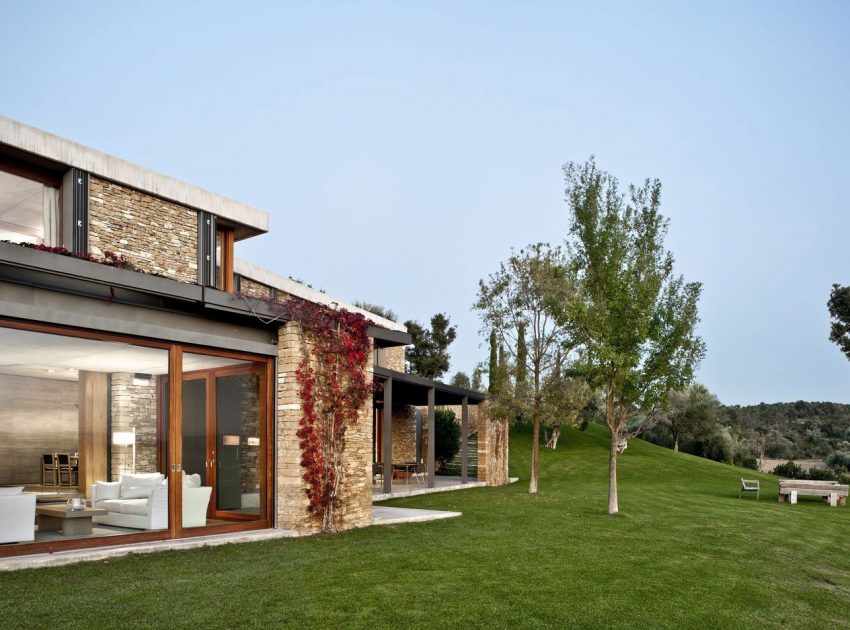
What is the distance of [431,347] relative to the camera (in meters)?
46.3

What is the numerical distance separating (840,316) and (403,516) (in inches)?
1030

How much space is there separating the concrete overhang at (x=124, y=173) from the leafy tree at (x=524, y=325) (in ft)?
23.4

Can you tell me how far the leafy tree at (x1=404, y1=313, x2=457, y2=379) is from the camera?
45.5 metres

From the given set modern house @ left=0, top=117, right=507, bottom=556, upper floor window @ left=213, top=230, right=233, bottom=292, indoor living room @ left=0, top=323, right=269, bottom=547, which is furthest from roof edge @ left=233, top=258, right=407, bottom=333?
indoor living room @ left=0, top=323, right=269, bottom=547

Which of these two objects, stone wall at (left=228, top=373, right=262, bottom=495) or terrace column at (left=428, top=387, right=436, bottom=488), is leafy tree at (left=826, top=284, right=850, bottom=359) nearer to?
terrace column at (left=428, top=387, right=436, bottom=488)

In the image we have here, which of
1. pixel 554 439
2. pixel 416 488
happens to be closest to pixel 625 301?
pixel 416 488

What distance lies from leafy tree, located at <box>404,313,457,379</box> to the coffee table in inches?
1452

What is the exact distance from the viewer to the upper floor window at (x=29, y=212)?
1167 cm

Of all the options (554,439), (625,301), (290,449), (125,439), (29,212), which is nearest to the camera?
(125,439)

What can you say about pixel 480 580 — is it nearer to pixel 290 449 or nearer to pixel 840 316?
pixel 290 449

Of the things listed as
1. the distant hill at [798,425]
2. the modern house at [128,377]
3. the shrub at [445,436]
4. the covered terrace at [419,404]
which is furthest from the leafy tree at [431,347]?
the modern house at [128,377]

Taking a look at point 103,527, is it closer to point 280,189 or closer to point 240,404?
point 240,404

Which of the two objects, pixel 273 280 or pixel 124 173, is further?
pixel 273 280

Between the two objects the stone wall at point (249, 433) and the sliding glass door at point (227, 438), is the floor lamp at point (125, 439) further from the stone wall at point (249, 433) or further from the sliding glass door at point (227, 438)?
the stone wall at point (249, 433)
